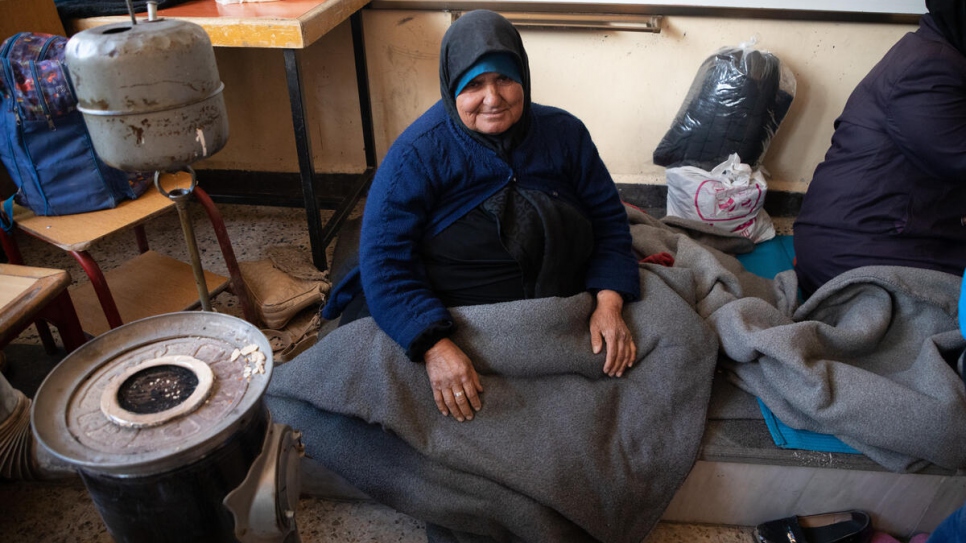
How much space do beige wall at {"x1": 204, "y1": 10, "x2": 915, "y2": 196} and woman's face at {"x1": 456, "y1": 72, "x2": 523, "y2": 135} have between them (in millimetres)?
1131

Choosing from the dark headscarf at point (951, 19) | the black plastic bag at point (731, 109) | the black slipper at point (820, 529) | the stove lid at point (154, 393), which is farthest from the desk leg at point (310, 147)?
the dark headscarf at point (951, 19)

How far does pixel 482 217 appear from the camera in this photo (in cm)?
156

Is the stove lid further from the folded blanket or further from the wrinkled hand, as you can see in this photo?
the wrinkled hand

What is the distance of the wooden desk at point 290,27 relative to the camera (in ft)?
5.95

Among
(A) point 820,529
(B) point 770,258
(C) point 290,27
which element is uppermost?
(C) point 290,27

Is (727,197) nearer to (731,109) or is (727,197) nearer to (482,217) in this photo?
(731,109)

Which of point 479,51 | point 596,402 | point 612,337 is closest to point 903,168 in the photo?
point 612,337

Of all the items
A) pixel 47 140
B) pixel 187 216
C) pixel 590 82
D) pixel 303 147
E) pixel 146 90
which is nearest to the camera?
pixel 146 90

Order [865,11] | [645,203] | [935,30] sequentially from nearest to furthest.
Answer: [935,30]
[865,11]
[645,203]

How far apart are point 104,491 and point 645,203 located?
2.35 m

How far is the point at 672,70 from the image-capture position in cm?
250

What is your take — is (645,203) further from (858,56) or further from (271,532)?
(271,532)

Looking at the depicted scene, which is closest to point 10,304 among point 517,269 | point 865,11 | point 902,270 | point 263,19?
point 263,19

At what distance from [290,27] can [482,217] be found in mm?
809
